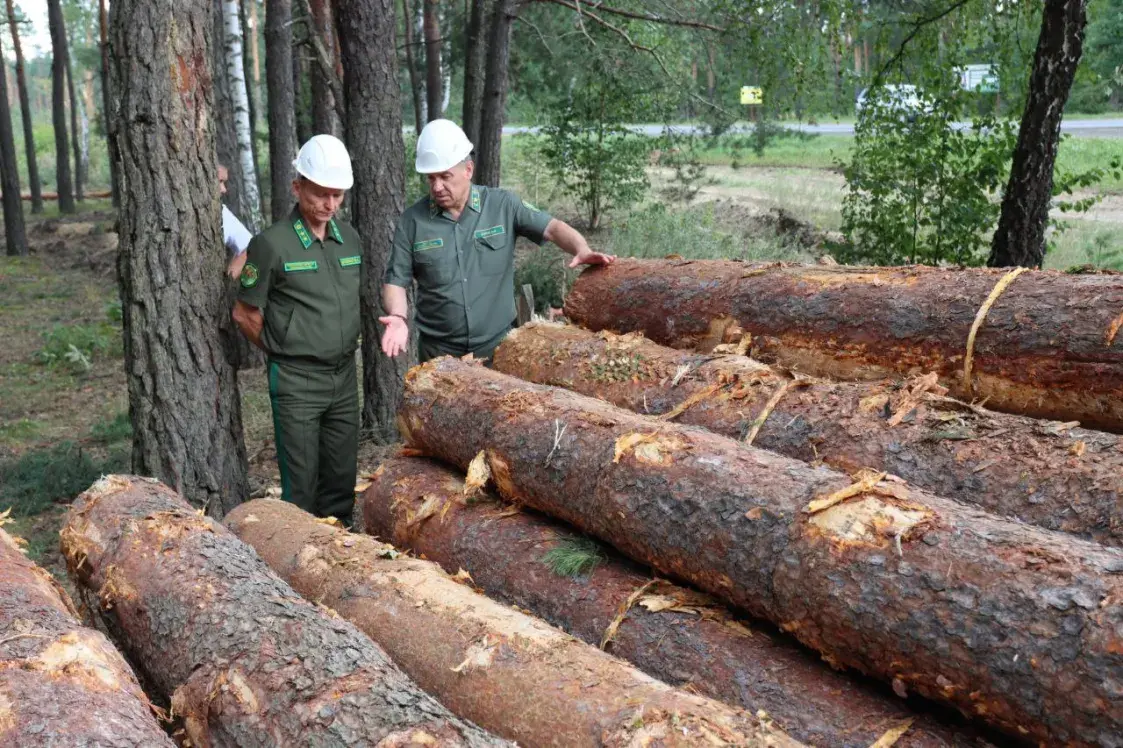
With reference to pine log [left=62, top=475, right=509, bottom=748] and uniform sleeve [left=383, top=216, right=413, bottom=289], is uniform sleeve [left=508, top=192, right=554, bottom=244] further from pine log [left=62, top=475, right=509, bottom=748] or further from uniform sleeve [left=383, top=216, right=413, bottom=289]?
pine log [left=62, top=475, right=509, bottom=748]

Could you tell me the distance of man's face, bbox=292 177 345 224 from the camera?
4.77 meters

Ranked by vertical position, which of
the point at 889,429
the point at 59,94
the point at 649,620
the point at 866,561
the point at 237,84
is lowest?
the point at 649,620

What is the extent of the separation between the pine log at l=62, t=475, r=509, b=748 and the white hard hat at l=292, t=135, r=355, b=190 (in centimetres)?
165

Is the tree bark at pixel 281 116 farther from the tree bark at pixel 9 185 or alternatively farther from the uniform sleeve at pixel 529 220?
the uniform sleeve at pixel 529 220

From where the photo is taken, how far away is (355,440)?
527 cm

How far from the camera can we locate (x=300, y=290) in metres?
4.81

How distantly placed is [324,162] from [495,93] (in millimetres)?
6867

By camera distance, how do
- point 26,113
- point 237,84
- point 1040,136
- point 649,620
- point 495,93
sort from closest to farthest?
point 649,620, point 1040,136, point 495,93, point 237,84, point 26,113

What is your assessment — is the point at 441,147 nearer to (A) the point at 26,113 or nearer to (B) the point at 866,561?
(B) the point at 866,561

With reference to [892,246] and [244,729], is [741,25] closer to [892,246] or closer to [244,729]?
[892,246]

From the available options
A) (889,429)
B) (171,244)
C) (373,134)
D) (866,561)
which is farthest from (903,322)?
(373,134)

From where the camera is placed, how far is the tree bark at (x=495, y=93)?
11148 mm

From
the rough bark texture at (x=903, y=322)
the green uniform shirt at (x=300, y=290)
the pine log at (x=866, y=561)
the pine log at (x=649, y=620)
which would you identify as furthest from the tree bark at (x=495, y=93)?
the pine log at (x=866, y=561)

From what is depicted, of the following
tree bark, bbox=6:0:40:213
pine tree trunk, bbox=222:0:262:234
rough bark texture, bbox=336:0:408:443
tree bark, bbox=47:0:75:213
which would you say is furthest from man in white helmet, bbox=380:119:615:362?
tree bark, bbox=6:0:40:213
